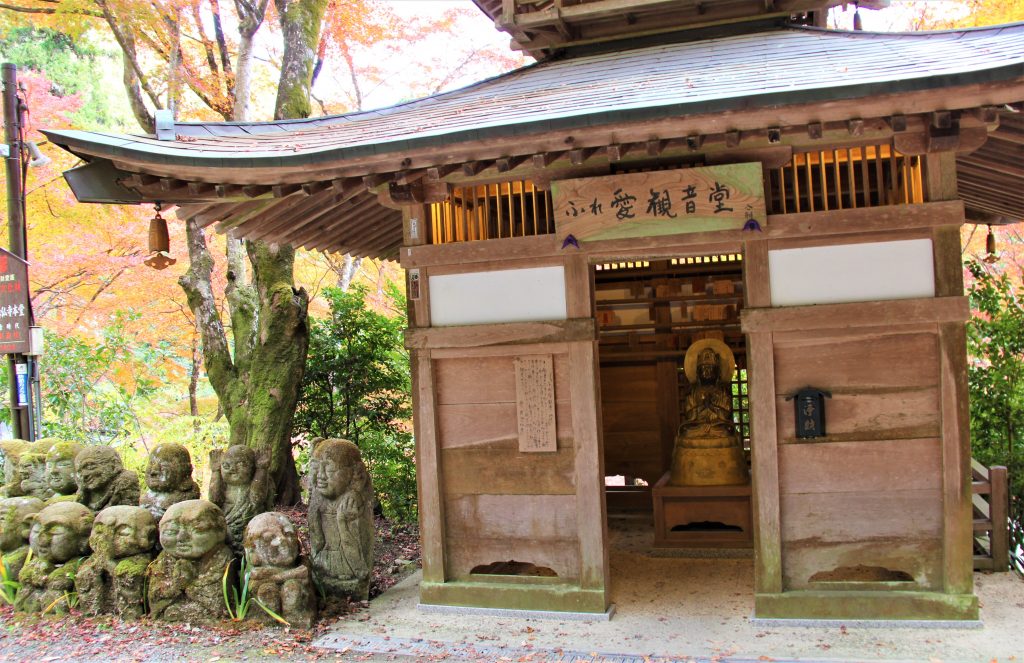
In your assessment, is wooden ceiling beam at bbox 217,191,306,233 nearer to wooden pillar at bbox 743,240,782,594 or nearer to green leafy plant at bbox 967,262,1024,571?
wooden pillar at bbox 743,240,782,594

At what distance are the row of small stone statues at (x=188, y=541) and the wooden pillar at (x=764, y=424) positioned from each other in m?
3.26

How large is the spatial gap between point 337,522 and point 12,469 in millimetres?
4367

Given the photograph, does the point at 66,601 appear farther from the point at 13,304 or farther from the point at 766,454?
the point at 766,454

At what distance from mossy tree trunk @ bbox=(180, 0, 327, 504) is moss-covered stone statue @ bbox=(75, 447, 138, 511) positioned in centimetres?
230

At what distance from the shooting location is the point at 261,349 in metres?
9.91

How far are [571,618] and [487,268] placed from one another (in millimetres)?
2818

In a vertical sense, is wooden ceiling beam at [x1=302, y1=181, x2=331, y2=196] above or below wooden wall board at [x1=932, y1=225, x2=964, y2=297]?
above

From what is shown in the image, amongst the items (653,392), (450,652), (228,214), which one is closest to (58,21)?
(228,214)

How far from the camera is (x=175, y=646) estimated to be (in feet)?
19.8

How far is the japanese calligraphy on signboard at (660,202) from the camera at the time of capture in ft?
18.6

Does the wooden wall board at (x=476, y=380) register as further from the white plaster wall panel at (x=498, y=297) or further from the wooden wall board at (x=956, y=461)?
the wooden wall board at (x=956, y=461)

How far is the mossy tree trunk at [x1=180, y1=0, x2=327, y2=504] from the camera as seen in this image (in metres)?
9.87

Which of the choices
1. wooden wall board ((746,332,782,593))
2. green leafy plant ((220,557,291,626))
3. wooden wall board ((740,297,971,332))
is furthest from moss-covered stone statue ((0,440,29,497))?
wooden wall board ((740,297,971,332))

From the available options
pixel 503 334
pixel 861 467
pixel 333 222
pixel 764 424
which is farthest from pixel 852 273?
pixel 333 222
